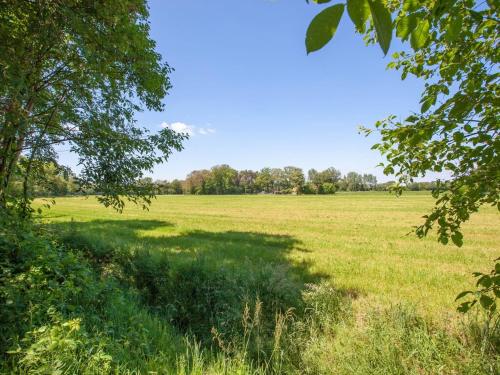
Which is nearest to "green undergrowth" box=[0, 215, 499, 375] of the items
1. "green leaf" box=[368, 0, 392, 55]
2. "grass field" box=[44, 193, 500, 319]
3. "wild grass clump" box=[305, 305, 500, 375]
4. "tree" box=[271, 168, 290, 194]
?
"wild grass clump" box=[305, 305, 500, 375]

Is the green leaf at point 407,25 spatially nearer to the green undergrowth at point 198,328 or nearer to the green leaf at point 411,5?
the green leaf at point 411,5

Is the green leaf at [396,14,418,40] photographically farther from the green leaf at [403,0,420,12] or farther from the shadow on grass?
the shadow on grass

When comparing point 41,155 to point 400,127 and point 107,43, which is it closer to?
point 107,43

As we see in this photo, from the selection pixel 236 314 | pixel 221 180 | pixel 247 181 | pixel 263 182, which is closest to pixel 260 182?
pixel 263 182

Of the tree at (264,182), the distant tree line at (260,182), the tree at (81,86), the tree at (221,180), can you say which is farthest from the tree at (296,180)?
the tree at (81,86)

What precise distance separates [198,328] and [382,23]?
20.7ft

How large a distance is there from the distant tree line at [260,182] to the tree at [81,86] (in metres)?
109

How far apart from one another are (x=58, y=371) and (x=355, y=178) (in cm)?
15973

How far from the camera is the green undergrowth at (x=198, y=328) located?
3299 millimetres

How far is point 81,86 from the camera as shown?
6109 millimetres

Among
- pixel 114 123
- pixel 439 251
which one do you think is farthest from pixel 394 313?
pixel 439 251

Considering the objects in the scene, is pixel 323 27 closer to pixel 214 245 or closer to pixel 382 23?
pixel 382 23

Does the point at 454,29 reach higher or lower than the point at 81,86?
lower

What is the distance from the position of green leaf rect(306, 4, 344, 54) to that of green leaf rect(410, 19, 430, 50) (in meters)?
0.73
